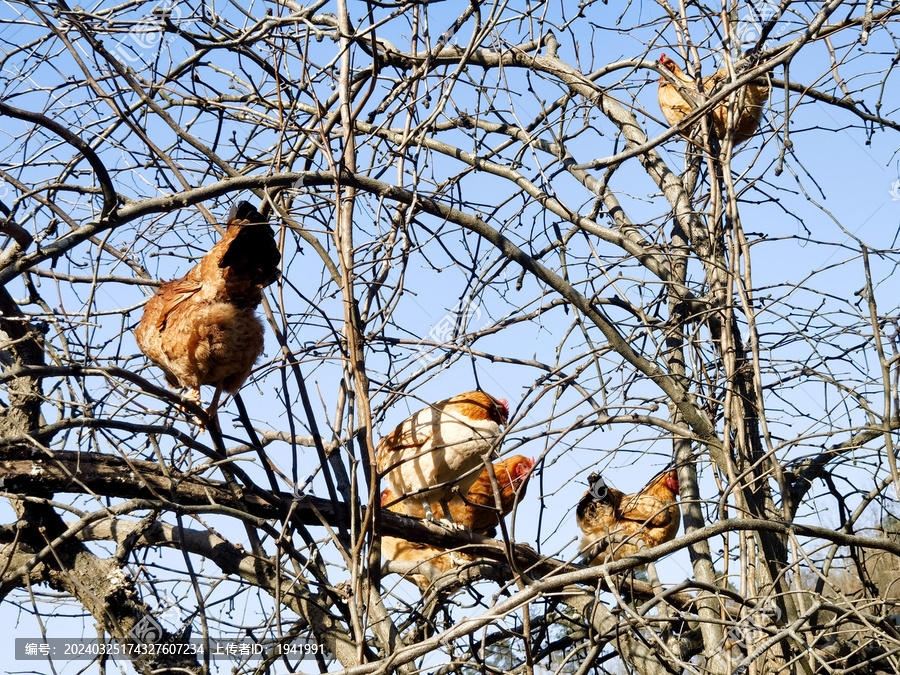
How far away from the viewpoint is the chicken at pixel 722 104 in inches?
165

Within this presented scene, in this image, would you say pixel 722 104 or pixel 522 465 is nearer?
pixel 722 104

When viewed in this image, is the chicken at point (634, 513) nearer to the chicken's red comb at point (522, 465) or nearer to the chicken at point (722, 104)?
the chicken's red comb at point (522, 465)

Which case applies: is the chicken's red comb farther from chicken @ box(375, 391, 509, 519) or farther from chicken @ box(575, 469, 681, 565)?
chicken @ box(375, 391, 509, 519)

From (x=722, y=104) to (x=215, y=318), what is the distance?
2671mm

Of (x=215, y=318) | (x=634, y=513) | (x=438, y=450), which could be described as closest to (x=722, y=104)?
(x=438, y=450)

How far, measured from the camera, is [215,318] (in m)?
3.59

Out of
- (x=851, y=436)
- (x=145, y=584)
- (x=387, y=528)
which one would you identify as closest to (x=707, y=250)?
(x=851, y=436)

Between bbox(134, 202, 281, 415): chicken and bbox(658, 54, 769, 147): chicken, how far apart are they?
2281 millimetres

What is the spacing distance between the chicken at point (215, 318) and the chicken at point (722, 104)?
228cm

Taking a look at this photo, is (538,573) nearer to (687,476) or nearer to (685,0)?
(687,476)

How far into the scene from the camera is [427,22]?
9.55 feet

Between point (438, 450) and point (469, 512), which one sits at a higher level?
point (469, 512)

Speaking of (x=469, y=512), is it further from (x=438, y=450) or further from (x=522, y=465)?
(x=438, y=450)

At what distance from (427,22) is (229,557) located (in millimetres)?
2389
